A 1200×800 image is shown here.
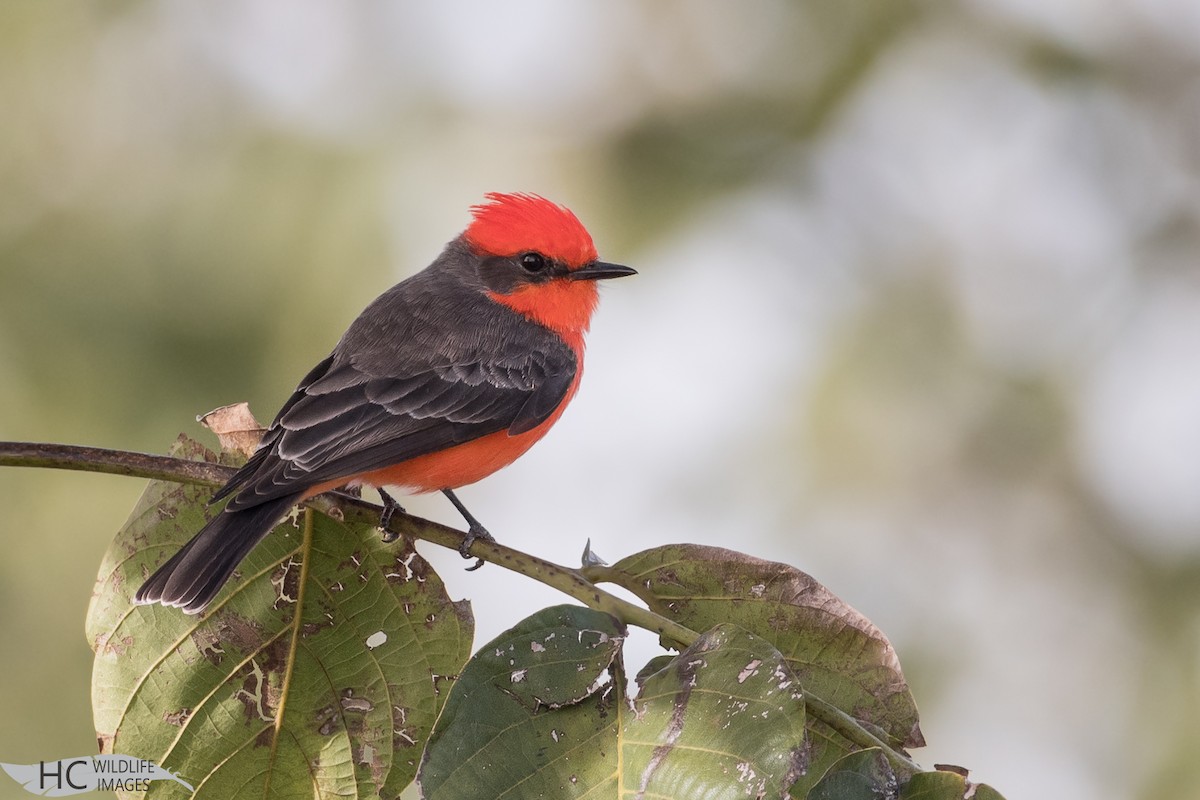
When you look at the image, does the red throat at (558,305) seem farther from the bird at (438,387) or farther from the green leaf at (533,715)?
the green leaf at (533,715)

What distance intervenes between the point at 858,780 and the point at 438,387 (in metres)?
2.56

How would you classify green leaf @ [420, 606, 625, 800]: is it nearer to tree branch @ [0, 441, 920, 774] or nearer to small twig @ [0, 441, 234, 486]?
tree branch @ [0, 441, 920, 774]

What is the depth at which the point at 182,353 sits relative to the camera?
24.5 ft

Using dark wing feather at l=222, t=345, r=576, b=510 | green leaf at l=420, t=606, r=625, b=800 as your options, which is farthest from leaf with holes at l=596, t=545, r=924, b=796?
dark wing feather at l=222, t=345, r=576, b=510

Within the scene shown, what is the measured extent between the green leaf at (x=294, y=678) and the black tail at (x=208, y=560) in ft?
0.28

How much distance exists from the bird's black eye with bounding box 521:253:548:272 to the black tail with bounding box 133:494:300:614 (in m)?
2.29

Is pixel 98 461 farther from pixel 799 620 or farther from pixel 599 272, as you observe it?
pixel 599 272

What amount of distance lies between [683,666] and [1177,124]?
26.3 feet

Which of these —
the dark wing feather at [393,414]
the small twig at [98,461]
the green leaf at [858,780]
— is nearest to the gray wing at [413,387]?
the dark wing feather at [393,414]

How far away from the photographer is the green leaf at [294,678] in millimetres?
2805

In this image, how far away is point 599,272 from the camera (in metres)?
5.21

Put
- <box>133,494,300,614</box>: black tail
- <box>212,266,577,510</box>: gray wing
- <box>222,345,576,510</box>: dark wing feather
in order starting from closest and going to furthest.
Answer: <box>133,494,300,614</box>: black tail < <box>222,345,576,510</box>: dark wing feather < <box>212,266,577,510</box>: gray wing

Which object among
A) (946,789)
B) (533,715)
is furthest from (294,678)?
(946,789)

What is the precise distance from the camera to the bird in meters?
3.09
